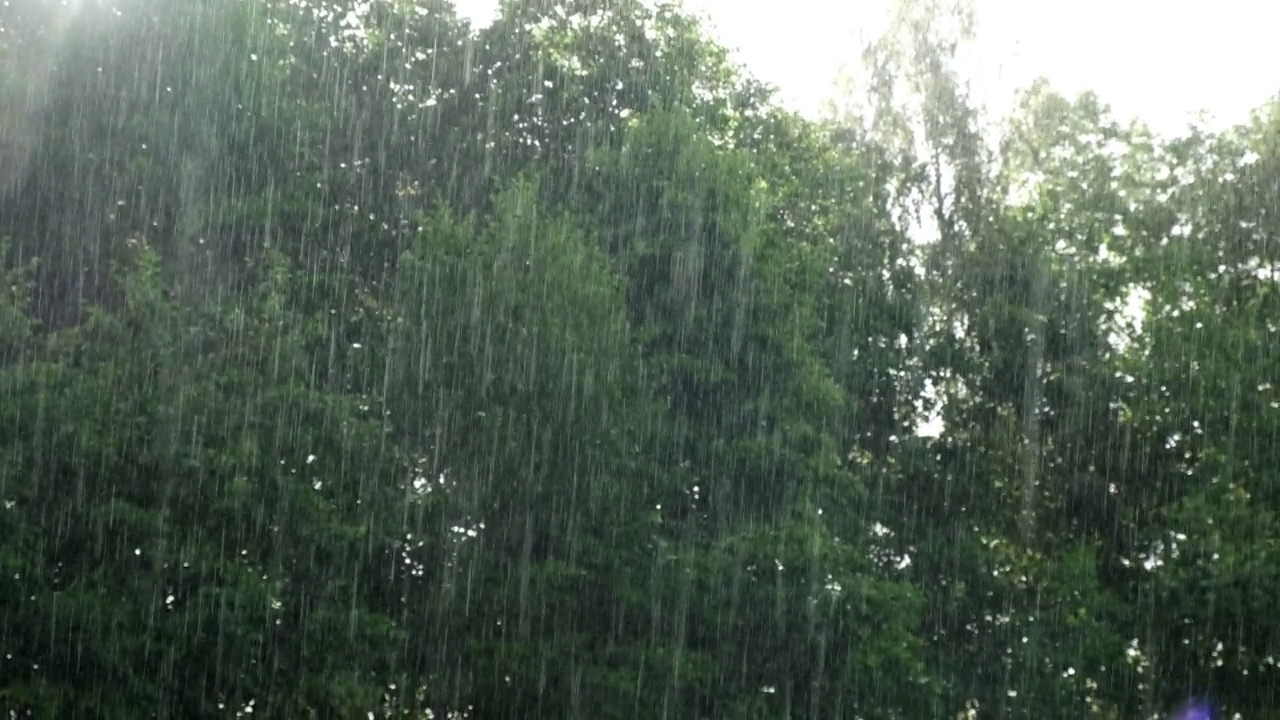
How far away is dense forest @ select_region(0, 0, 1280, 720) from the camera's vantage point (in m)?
17.6

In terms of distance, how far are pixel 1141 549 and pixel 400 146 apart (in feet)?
40.5

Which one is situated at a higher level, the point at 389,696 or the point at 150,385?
the point at 150,385

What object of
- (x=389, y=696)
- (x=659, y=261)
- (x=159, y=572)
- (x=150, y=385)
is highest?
(x=659, y=261)

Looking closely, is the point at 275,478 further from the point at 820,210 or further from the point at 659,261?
the point at 820,210

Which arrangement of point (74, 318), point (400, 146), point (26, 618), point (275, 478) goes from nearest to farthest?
point (26, 618), point (275, 478), point (74, 318), point (400, 146)

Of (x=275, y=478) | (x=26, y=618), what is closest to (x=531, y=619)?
(x=275, y=478)

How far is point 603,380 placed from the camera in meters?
21.1

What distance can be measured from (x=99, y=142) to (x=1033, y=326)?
14.3 metres

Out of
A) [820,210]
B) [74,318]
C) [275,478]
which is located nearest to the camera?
[275,478]

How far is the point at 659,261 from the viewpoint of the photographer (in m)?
23.4

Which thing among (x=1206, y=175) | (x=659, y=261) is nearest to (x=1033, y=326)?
(x=1206, y=175)

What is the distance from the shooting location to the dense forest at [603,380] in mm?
17641

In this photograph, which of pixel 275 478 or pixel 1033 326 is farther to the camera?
pixel 1033 326

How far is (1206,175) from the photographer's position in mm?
29641
